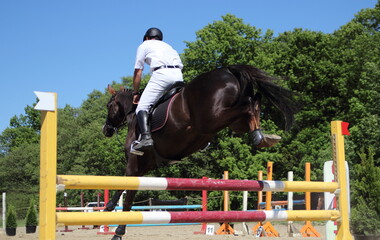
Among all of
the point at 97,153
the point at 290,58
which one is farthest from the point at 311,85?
the point at 97,153

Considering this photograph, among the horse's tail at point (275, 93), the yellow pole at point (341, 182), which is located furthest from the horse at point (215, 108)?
the yellow pole at point (341, 182)

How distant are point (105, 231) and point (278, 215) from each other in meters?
10.5

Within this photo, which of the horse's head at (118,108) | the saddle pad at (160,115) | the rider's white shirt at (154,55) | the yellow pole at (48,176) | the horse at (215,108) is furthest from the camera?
the horse's head at (118,108)

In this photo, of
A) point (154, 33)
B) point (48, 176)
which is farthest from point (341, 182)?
point (48, 176)

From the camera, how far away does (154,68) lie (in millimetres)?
5586

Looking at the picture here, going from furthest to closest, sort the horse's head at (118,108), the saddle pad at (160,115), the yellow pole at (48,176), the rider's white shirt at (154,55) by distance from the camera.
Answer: the horse's head at (118,108) → the rider's white shirt at (154,55) → the saddle pad at (160,115) → the yellow pole at (48,176)

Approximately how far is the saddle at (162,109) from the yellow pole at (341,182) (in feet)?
5.57

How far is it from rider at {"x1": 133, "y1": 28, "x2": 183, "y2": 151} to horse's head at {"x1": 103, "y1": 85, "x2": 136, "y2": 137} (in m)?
0.82

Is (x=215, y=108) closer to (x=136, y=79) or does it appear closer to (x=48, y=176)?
(x=136, y=79)

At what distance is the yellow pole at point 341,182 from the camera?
4.75 metres

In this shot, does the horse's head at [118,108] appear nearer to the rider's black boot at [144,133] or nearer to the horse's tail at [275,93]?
the rider's black boot at [144,133]

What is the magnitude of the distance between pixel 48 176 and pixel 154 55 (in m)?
2.49

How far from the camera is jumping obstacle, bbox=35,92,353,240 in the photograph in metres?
3.42

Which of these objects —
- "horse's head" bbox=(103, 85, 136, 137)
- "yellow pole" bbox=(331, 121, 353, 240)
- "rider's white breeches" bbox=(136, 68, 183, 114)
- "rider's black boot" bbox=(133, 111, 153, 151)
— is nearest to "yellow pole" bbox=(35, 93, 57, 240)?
"rider's black boot" bbox=(133, 111, 153, 151)
